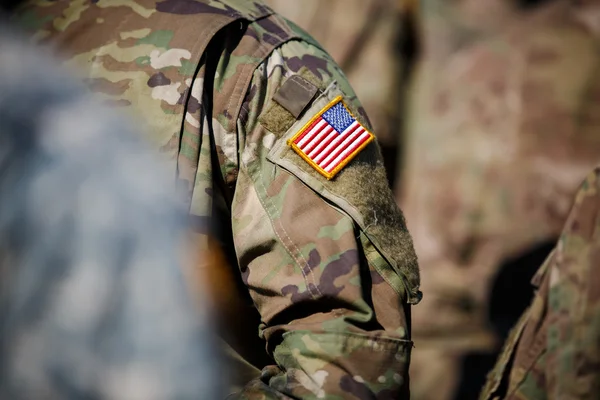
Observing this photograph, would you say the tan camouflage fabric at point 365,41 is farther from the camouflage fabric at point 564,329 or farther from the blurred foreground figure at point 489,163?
the camouflage fabric at point 564,329

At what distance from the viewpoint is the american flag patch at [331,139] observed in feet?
3.53

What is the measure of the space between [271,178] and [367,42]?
2.28 m

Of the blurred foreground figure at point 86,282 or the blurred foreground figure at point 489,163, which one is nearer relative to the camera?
the blurred foreground figure at point 86,282

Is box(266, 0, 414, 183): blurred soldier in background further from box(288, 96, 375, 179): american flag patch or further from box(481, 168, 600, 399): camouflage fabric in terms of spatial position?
box(288, 96, 375, 179): american flag patch

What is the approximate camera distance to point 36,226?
516 millimetres

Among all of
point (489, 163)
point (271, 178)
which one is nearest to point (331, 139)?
point (271, 178)

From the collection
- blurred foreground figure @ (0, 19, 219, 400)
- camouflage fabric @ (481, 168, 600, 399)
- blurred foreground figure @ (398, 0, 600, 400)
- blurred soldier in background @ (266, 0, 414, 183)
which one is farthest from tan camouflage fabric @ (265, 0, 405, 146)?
blurred foreground figure @ (0, 19, 219, 400)

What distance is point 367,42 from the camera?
10.5 feet

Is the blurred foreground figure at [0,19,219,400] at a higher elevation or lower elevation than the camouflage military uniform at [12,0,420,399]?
higher

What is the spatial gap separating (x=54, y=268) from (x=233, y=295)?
25.5 inches

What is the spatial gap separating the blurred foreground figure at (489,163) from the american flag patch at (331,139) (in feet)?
6.84

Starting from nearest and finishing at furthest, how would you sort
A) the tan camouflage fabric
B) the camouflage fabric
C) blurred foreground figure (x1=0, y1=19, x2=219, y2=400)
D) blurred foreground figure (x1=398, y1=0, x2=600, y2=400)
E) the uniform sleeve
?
1. blurred foreground figure (x1=0, y1=19, x2=219, y2=400)
2. the uniform sleeve
3. the camouflage fabric
4. blurred foreground figure (x1=398, y1=0, x2=600, y2=400)
5. the tan camouflage fabric

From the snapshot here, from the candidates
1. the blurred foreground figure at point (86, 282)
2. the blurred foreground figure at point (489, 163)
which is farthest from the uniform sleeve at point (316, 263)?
the blurred foreground figure at point (489, 163)

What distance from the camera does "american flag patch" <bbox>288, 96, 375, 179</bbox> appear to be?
1.08 m
